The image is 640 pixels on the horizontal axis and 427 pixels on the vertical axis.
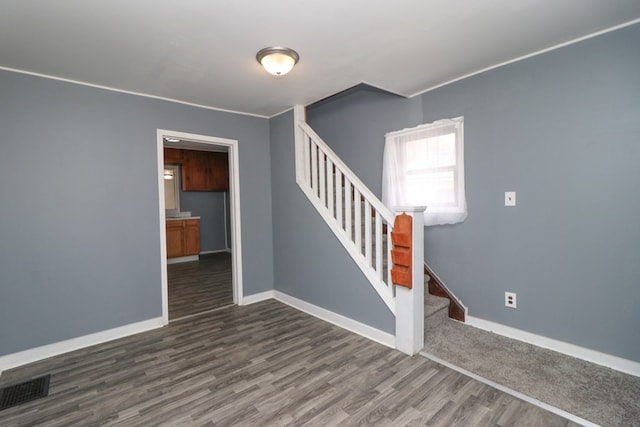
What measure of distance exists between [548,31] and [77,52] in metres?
3.39

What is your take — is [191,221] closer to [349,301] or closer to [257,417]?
[349,301]

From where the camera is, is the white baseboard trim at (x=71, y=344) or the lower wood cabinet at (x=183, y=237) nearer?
the white baseboard trim at (x=71, y=344)

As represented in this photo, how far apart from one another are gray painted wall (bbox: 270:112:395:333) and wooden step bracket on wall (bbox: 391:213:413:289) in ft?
1.24

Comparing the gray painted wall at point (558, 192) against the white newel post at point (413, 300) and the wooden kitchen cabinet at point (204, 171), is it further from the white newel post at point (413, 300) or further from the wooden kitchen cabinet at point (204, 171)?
the wooden kitchen cabinet at point (204, 171)

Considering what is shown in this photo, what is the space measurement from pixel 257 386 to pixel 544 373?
206cm

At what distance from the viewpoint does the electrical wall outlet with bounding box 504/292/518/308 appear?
8.89 feet

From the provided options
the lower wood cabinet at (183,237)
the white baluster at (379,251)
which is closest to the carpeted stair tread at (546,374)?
the white baluster at (379,251)

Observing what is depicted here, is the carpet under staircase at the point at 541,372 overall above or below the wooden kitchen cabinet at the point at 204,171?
below

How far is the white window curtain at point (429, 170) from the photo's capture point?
9.91 ft

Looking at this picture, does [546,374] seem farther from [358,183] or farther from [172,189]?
[172,189]

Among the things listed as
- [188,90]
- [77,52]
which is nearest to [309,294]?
[188,90]

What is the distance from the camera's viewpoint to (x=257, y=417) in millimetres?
1839

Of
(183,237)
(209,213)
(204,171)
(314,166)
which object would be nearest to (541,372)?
(314,166)

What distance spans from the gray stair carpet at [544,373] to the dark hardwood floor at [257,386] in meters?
0.18
